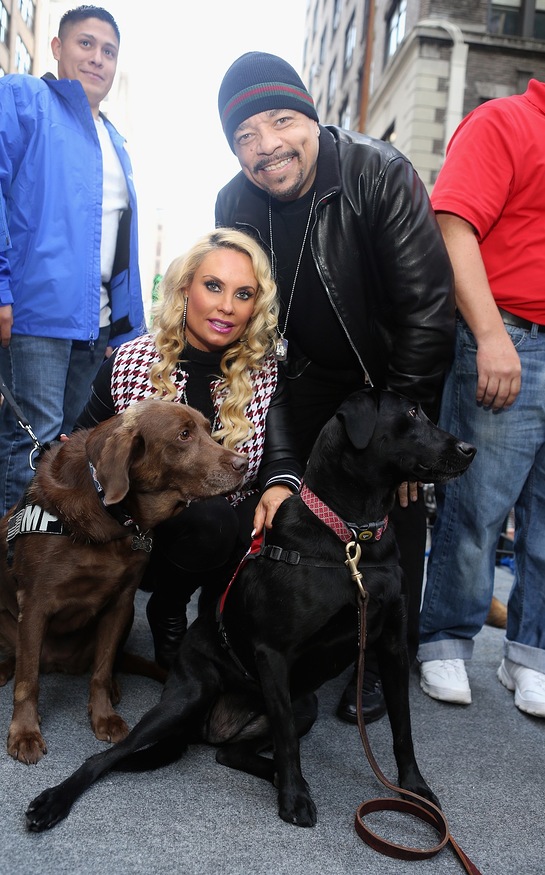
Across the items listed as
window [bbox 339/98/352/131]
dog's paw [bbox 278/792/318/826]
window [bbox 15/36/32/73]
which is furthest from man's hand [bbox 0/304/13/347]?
window [bbox 339/98/352/131]

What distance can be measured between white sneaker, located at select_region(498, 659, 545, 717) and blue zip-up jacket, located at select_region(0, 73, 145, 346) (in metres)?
2.42

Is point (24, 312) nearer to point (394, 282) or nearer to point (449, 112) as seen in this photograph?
point (394, 282)

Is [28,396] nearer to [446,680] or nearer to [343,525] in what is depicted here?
[343,525]

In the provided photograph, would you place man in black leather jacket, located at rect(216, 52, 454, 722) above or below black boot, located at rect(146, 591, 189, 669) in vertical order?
above

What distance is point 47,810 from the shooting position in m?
1.79

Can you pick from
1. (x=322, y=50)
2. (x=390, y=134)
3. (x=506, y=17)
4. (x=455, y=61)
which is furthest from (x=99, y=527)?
(x=322, y=50)

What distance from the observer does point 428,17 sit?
13414mm

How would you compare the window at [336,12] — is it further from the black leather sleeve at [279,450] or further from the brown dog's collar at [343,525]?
the brown dog's collar at [343,525]

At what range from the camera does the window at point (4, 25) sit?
15798 millimetres

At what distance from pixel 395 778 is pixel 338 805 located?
29 centimetres

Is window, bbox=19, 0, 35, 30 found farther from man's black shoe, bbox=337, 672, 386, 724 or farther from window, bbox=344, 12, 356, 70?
man's black shoe, bbox=337, 672, 386, 724

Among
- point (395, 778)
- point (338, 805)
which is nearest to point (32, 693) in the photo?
point (338, 805)

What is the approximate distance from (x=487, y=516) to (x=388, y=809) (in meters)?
1.21

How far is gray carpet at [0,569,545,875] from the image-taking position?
1.73m
